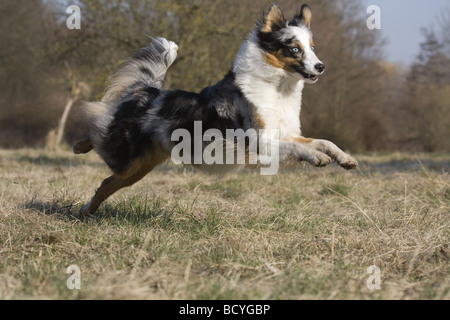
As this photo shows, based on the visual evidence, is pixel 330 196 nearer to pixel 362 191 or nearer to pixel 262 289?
pixel 362 191

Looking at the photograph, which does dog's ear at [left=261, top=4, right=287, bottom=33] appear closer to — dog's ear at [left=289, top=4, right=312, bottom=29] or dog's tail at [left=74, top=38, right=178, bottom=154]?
dog's ear at [left=289, top=4, right=312, bottom=29]

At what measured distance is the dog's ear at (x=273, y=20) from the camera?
4.64 m

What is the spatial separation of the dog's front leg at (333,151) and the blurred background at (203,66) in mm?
10732

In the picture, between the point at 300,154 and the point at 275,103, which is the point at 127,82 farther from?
the point at 300,154

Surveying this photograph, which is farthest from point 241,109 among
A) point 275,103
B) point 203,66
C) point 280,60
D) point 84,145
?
point 203,66

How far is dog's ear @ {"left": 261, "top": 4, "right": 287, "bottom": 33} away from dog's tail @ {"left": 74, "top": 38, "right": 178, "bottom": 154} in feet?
3.60

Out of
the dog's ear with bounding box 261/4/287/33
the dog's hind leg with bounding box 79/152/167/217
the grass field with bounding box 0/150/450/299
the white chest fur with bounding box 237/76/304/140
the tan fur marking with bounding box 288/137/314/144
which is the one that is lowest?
the grass field with bounding box 0/150/450/299

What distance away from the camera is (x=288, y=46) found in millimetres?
4531

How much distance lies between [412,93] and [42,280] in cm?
2396

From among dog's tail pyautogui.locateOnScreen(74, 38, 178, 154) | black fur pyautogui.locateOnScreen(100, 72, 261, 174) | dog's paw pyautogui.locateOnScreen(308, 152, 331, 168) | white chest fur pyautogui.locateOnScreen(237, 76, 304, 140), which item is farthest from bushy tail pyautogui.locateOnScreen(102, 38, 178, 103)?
dog's paw pyautogui.locateOnScreen(308, 152, 331, 168)

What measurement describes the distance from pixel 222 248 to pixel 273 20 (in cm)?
212

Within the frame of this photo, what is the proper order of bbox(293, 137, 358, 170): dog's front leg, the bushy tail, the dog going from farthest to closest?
the bushy tail < the dog < bbox(293, 137, 358, 170): dog's front leg

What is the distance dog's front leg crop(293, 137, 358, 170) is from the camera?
14.1 feet

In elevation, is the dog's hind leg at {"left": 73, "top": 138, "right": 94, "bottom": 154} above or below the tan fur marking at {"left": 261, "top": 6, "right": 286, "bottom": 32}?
below
